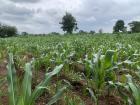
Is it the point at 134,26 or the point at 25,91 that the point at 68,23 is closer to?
the point at 134,26

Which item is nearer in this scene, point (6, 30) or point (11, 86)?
point (11, 86)

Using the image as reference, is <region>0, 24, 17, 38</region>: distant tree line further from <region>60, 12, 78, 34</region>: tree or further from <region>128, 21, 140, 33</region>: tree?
<region>128, 21, 140, 33</region>: tree

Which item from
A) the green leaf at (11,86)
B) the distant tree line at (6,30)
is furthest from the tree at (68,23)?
the green leaf at (11,86)

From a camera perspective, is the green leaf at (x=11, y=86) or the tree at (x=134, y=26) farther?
the tree at (x=134, y=26)

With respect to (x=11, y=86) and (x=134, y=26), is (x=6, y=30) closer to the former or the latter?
(x=134, y=26)

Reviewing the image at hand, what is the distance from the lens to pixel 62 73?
5316 millimetres

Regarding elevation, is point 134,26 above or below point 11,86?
below

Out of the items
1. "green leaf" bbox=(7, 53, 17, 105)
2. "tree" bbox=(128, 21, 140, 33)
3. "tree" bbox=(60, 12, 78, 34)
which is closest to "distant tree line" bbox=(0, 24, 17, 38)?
"tree" bbox=(60, 12, 78, 34)

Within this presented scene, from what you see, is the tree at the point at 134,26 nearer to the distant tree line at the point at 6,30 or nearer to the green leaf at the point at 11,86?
the distant tree line at the point at 6,30

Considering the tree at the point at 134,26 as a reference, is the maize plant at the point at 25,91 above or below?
above

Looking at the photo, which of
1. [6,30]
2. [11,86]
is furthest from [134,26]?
[11,86]

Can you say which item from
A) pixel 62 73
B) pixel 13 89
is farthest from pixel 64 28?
pixel 13 89

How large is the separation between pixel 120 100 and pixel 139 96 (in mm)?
1074

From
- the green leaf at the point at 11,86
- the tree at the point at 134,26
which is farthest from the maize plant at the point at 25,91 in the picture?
the tree at the point at 134,26
